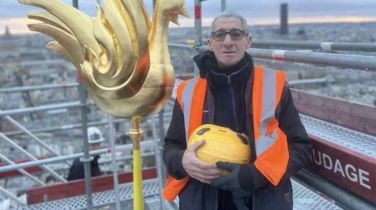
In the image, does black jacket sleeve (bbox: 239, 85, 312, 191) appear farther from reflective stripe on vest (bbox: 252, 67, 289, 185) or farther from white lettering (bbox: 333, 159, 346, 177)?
white lettering (bbox: 333, 159, 346, 177)

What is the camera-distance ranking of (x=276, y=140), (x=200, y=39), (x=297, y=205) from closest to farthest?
(x=276, y=140) → (x=297, y=205) → (x=200, y=39)

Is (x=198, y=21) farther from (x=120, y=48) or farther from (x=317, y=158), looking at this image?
(x=120, y=48)

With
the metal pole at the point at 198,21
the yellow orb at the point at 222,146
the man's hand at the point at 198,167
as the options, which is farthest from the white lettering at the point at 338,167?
the metal pole at the point at 198,21

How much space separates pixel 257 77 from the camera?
186 centimetres

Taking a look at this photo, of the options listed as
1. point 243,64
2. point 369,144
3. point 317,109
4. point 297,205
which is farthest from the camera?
point 317,109

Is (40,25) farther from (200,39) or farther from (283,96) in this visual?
(200,39)

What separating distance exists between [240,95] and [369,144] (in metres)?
0.69

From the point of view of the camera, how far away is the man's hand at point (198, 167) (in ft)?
5.81

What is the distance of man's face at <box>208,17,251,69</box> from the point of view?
1.86 metres

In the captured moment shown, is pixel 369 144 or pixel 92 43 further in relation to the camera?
pixel 369 144

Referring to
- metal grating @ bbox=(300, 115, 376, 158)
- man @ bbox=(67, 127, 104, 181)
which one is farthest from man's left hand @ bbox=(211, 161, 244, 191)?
man @ bbox=(67, 127, 104, 181)

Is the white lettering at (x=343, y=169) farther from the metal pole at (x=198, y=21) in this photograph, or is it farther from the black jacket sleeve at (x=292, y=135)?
the metal pole at (x=198, y=21)

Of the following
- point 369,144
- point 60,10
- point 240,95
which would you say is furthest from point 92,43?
point 369,144

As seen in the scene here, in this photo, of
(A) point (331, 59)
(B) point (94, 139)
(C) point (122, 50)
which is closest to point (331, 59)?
(A) point (331, 59)
